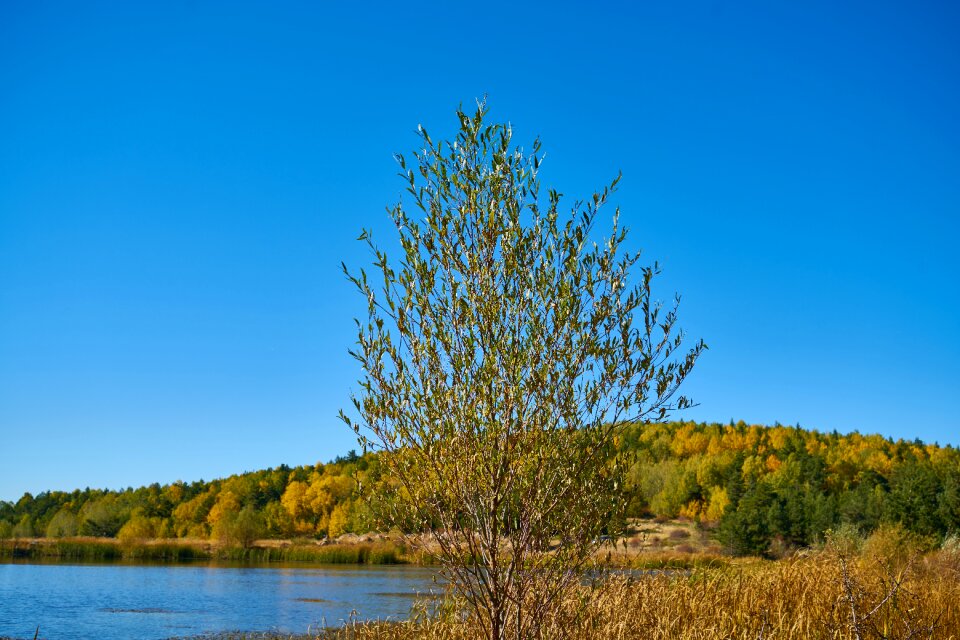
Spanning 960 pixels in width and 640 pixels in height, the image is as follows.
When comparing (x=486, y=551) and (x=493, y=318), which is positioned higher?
(x=493, y=318)

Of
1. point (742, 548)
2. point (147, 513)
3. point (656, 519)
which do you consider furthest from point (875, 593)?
point (147, 513)

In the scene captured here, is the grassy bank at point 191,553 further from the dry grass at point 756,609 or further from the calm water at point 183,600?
the dry grass at point 756,609

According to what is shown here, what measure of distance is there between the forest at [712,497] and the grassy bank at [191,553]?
183 inches

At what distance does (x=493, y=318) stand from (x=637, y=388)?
1639mm

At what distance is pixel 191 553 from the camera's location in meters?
63.7

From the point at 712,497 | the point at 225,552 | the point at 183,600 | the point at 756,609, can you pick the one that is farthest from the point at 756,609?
the point at 712,497

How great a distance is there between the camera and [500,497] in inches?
281

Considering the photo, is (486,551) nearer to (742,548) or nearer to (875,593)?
(875,593)

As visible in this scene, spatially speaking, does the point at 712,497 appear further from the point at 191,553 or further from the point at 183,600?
the point at 183,600

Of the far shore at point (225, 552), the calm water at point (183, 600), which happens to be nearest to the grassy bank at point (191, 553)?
the far shore at point (225, 552)

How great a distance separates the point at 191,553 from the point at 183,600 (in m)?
38.2

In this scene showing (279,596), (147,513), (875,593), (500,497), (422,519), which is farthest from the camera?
(147,513)

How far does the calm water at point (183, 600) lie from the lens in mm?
21516

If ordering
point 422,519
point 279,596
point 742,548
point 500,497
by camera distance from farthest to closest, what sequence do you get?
point 742,548, point 279,596, point 422,519, point 500,497
